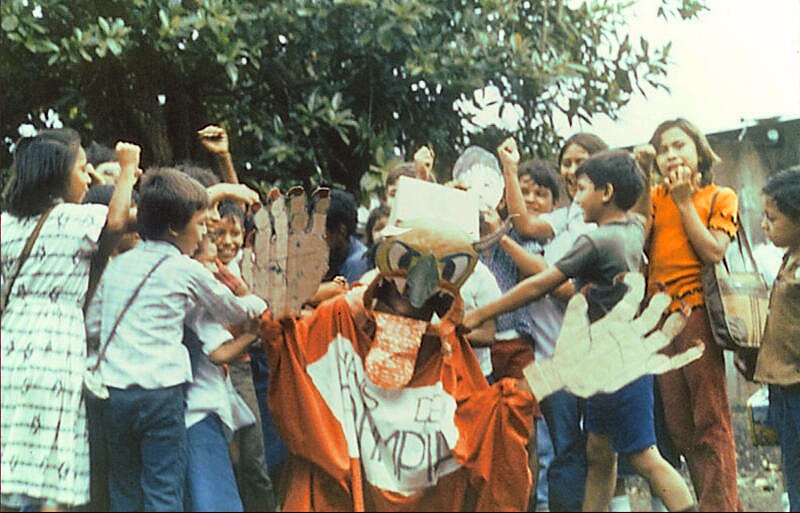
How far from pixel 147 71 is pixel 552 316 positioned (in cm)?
205

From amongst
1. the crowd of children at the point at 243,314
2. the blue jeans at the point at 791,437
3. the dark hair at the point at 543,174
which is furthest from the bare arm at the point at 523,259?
the blue jeans at the point at 791,437

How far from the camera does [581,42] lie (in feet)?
16.0

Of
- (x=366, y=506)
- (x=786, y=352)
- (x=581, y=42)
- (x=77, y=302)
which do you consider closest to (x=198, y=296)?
(x=77, y=302)

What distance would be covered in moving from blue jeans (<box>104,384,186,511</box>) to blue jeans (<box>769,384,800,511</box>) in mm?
2393

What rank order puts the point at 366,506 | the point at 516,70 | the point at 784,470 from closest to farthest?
the point at 366,506, the point at 784,470, the point at 516,70

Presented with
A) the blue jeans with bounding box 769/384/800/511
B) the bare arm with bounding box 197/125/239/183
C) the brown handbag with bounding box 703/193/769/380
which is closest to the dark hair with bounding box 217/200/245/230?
the bare arm with bounding box 197/125/239/183

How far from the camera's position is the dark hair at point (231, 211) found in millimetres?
4484

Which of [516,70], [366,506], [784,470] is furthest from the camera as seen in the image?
[516,70]

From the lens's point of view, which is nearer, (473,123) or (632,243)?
(632,243)

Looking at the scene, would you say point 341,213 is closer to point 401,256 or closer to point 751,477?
point 401,256

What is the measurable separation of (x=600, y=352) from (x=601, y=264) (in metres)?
0.35

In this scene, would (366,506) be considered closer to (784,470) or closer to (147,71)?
(784,470)

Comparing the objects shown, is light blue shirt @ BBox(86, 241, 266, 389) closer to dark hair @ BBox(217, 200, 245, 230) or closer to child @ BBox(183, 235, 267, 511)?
child @ BBox(183, 235, 267, 511)

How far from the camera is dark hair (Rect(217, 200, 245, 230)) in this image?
14.7 feet
